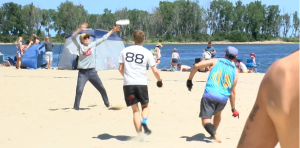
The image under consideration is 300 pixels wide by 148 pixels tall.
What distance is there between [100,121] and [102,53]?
14.6 meters

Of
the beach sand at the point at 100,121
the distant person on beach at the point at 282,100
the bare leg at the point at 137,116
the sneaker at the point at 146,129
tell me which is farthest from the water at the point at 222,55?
the distant person on beach at the point at 282,100

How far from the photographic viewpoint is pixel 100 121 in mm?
8297

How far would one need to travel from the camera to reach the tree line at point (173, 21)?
125 metres

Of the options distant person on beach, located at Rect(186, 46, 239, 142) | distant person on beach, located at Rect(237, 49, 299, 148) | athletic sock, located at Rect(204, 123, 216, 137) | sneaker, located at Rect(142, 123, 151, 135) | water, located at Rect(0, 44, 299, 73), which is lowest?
water, located at Rect(0, 44, 299, 73)

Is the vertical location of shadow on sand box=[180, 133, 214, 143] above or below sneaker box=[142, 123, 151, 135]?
below

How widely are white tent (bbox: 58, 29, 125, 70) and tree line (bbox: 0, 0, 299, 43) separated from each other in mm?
96725

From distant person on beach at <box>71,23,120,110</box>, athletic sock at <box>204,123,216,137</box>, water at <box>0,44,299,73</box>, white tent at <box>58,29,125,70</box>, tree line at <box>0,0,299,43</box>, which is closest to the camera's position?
athletic sock at <box>204,123,216,137</box>

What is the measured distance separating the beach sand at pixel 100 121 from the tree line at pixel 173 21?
4282 inches

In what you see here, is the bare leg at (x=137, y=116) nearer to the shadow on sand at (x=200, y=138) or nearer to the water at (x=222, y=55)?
the shadow on sand at (x=200, y=138)

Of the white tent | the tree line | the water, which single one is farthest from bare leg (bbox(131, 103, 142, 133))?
the tree line

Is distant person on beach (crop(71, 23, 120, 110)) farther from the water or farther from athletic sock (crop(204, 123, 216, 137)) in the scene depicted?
the water

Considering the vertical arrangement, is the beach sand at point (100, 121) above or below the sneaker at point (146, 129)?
below

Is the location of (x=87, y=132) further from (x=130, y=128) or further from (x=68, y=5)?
(x=68, y=5)

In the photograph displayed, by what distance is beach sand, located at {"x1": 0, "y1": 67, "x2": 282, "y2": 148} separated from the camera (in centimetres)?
657
